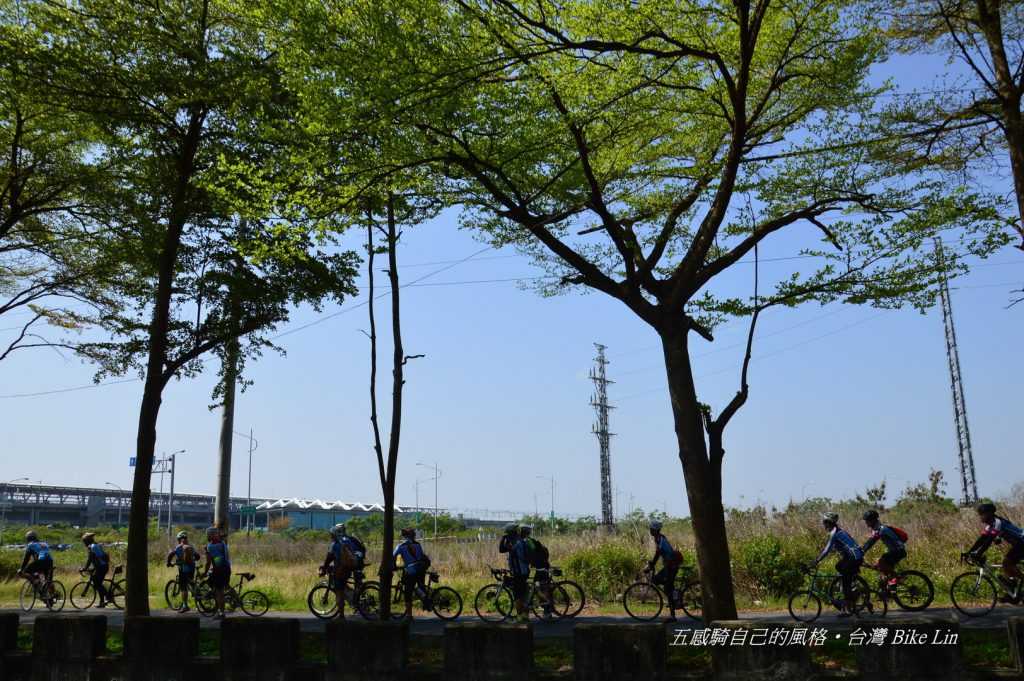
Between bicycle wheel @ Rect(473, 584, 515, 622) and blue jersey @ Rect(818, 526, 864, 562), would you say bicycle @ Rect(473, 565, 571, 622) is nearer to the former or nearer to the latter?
bicycle wheel @ Rect(473, 584, 515, 622)

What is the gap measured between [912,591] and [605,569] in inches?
329

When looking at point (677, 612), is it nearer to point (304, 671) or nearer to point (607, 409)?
point (304, 671)

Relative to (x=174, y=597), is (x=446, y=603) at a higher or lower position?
higher

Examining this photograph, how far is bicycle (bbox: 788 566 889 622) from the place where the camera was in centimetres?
1371

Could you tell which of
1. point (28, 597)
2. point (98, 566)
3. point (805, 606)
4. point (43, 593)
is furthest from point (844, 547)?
point (28, 597)

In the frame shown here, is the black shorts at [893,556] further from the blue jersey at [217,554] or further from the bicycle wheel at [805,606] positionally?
the blue jersey at [217,554]

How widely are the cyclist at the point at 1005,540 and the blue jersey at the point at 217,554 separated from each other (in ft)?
46.3

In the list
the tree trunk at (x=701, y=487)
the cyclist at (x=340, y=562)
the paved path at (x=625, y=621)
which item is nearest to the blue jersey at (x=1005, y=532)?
the paved path at (x=625, y=621)

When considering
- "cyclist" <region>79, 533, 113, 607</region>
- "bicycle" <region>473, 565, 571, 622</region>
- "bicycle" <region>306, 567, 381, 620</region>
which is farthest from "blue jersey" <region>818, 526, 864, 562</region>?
"cyclist" <region>79, 533, 113, 607</region>

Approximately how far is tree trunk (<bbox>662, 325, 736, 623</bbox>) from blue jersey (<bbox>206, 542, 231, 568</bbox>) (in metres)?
10.4

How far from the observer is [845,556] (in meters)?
13.6

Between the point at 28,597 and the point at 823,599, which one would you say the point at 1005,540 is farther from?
the point at 28,597

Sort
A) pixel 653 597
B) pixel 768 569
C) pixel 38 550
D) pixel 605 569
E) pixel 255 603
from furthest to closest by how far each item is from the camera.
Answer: pixel 605 569 → pixel 38 550 → pixel 768 569 → pixel 255 603 → pixel 653 597

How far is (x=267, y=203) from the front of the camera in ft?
42.0
